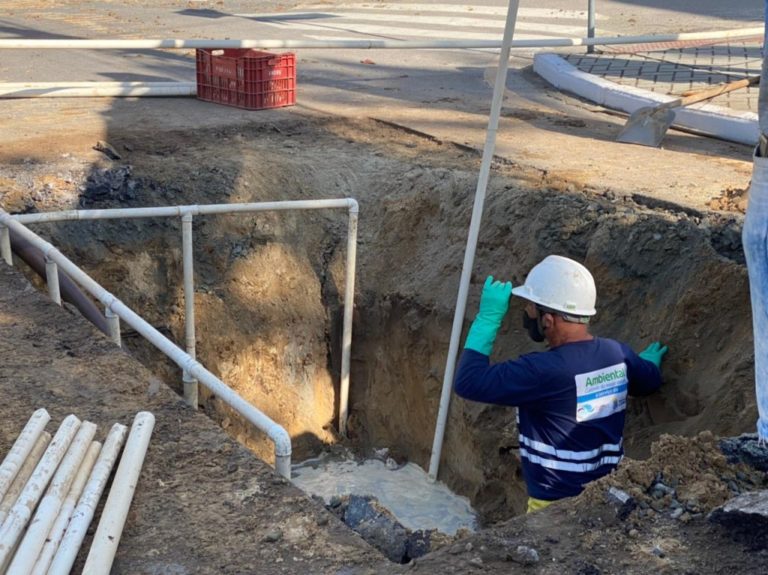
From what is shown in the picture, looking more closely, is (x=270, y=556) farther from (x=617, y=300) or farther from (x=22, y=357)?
(x=617, y=300)

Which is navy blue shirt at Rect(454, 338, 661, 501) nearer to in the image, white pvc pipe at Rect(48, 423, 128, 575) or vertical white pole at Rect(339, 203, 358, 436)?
white pvc pipe at Rect(48, 423, 128, 575)

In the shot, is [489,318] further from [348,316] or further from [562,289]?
[348,316]

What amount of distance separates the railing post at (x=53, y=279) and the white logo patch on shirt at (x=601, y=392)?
9.54 ft

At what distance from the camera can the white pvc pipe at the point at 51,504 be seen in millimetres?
2910

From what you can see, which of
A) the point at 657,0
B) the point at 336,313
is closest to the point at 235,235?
the point at 336,313

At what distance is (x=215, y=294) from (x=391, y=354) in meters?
1.48

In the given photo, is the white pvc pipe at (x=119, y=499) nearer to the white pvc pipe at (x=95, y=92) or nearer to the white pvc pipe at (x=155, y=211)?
the white pvc pipe at (x=155, y=211)

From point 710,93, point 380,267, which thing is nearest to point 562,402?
point 380,267

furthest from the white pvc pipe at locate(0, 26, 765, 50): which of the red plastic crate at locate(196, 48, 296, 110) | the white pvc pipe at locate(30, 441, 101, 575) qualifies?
the white pvc pipe at locate(30, 441, 101, 575)

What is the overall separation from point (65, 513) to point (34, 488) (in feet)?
0.56

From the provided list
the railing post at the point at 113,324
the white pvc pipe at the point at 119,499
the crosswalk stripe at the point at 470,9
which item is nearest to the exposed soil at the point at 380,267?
the railing post at the point at 113,324

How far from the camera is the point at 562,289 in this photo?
426 centimetres

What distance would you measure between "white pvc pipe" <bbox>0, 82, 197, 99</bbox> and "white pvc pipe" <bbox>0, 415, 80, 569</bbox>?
6402mm

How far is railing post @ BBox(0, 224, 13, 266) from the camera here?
219 inches
